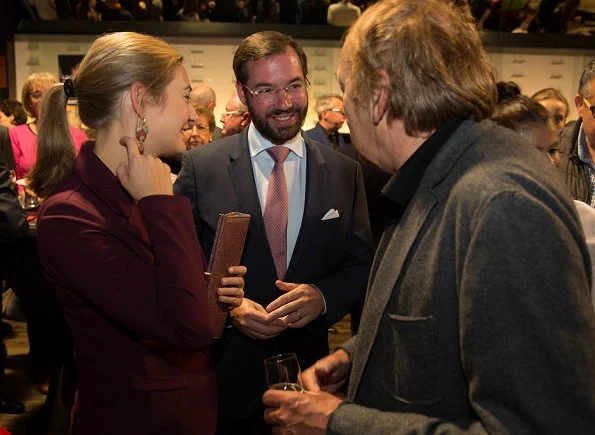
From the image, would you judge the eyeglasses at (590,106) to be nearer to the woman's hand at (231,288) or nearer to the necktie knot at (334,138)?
the woman's hand at (231,288)

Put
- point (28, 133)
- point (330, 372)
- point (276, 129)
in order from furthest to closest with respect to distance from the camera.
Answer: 1. point (28, 133)
2. point (276, 129)
3. point (330, 372)

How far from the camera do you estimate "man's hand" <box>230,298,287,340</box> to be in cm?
203

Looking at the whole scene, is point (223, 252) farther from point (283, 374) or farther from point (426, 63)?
point (426, 63)

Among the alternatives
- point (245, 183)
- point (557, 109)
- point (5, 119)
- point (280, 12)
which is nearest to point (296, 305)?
point (245, 183)

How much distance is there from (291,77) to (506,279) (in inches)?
65.1

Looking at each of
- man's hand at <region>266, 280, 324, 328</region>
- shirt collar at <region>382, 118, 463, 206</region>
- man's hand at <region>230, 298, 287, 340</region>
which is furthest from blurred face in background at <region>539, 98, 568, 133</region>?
shirt collar at <region>382, 118, 463, 206</region>

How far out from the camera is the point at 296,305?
206 centimetres

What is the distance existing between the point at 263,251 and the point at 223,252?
366 mm

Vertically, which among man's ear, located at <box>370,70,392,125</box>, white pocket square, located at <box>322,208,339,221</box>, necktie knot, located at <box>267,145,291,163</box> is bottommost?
white pocket square, located at <box>322,208,339,221</box>

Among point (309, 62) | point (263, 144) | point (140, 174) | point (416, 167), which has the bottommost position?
point (309, 62)

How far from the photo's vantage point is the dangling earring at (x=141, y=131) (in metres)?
1.62

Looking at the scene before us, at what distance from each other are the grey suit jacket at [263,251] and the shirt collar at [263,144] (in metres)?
0.03

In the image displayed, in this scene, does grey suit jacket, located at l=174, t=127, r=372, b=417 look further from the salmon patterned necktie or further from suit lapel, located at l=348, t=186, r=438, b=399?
suit lapel, located at l=348, t=186, r=438, b=399

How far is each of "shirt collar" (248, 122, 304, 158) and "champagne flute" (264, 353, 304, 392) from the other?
1.10 m
